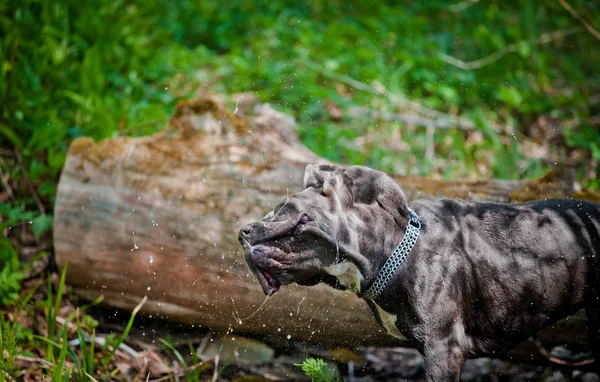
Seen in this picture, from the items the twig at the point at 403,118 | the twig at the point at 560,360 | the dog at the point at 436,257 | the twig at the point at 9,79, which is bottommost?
the twig at the point at 403,118

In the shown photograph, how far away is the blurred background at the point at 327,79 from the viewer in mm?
5930

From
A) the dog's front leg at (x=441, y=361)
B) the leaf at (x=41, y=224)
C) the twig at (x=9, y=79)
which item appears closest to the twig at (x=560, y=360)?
the dog's front leg at (x=441, y=361)

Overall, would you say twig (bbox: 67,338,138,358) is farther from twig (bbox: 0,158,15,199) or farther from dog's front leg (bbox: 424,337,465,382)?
dog's front leg (bbox: 424,337,465,382)

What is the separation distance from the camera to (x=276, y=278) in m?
3.00

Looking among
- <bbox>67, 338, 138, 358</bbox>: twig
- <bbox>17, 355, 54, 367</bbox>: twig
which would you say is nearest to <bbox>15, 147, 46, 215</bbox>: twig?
<bbox>67, 338, 138, 358</bbox>: twig

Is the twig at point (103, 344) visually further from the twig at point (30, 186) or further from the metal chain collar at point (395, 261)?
the metal chain collar at point (395, 261)

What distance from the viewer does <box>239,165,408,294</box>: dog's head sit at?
2.93 metres

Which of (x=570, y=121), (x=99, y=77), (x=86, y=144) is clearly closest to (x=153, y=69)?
(x=99, y=77)

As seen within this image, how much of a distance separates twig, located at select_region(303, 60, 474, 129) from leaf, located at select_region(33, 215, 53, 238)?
3.59 m

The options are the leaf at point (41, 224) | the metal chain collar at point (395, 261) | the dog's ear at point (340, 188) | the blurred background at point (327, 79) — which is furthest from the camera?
the blurred background at point (327, 79)

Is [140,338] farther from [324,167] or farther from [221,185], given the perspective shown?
[324,167]

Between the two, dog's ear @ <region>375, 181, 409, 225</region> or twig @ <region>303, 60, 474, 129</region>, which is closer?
dog's ear @ <region>375, 181, 409, 225</region>

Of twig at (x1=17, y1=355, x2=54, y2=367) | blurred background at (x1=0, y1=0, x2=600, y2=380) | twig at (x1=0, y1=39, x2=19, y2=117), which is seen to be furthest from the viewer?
blurred background at (x1=0, y1=0, x2=600, y2=380)

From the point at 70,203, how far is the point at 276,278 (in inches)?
88.4
